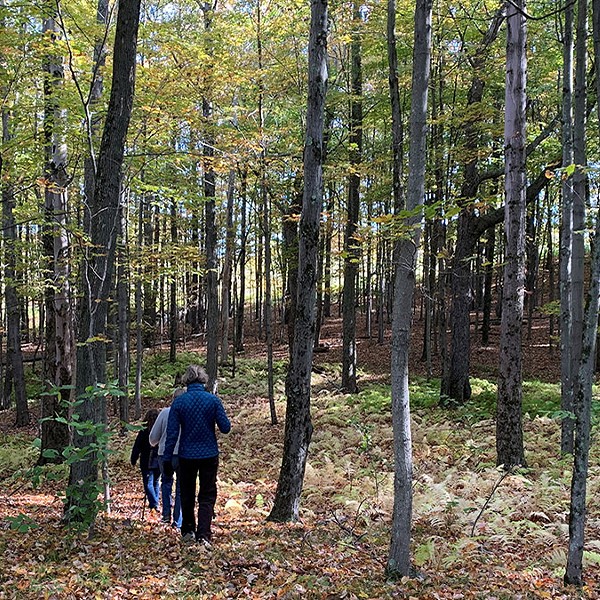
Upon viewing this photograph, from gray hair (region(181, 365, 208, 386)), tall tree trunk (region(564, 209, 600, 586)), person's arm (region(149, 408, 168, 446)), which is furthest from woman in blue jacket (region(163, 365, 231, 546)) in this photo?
tall tree trunk (region(564, 209, 600, 586))

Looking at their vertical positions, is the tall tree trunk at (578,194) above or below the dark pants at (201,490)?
above

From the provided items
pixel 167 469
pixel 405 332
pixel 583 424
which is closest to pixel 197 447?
pixel 167 469

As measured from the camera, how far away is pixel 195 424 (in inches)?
215

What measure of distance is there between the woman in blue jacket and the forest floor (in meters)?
0.32

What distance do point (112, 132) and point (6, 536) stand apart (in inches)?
177

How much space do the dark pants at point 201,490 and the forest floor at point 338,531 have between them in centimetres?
26

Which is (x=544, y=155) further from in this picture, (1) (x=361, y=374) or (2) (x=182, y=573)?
(2) (x=182, y=573)

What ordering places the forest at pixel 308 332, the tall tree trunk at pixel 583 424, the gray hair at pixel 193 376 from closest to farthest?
the tall tree trunk at pixel 583 424 < the forest at pixel 308 332 < the gray hair at pixel 193 376

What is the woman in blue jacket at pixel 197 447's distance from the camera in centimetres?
546

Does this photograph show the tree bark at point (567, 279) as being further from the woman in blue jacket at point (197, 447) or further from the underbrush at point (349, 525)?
the woman in blue jacket at point (197, 447)

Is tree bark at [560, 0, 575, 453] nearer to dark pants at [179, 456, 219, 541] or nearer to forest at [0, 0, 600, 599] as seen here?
forest at [0, 0, 600, 599]

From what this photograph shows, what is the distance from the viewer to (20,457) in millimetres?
11266

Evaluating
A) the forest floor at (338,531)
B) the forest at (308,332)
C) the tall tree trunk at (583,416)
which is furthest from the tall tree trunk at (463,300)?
the tall tree trunk at (583,416)

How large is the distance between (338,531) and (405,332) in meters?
3.10
